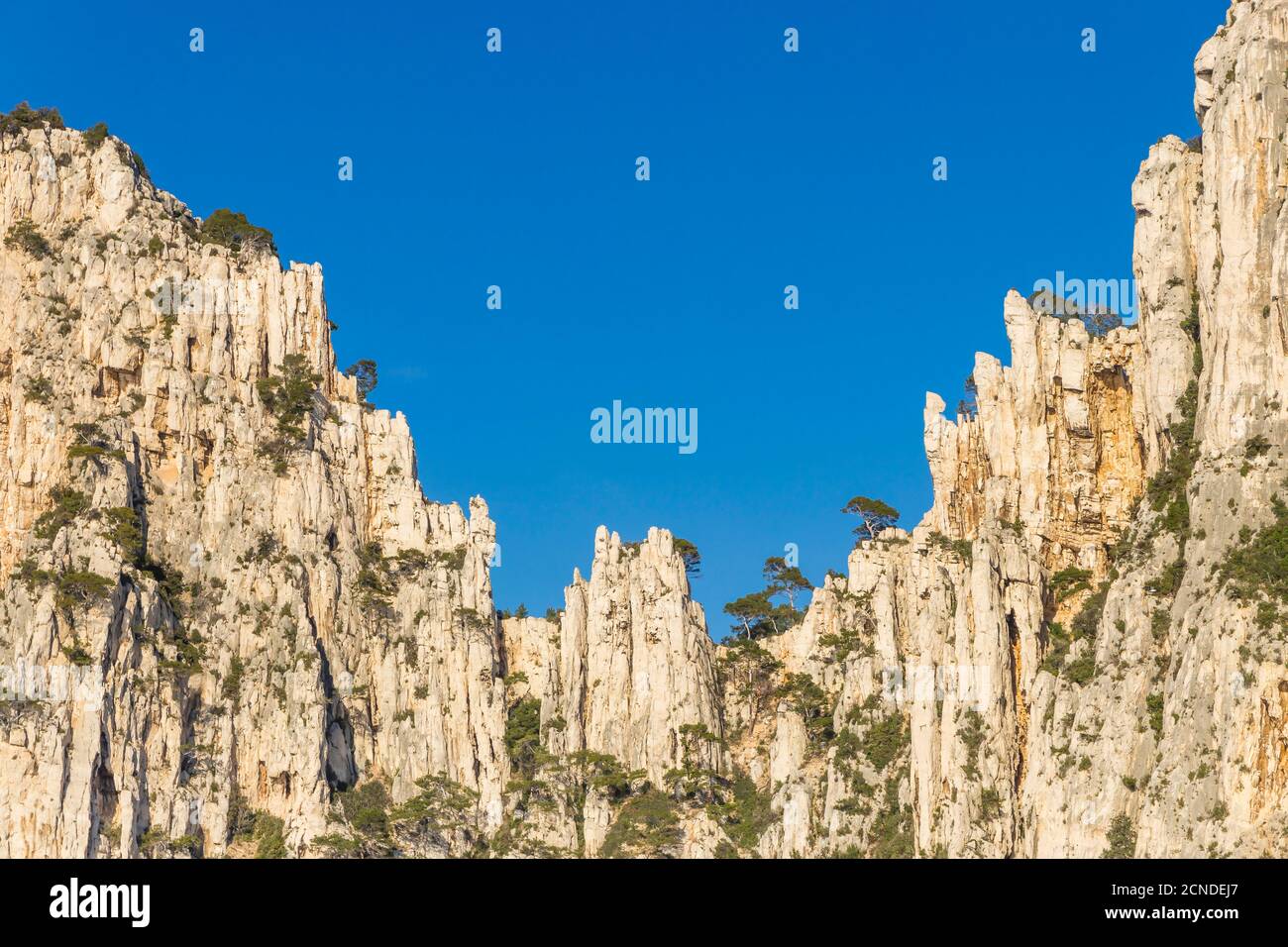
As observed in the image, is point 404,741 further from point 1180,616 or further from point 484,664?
point 1180,616

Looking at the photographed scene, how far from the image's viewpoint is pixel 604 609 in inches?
5546

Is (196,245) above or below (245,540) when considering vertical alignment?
above

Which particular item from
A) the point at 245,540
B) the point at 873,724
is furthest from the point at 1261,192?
the point at 245,540

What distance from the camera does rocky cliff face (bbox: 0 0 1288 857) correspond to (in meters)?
105

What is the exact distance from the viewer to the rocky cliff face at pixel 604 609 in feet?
346

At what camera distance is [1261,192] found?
109 m

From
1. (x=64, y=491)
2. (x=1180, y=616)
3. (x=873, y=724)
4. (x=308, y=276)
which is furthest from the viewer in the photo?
(x=308, y=276)

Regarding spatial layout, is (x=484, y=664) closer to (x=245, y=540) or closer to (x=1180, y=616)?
(x=245, y=540)

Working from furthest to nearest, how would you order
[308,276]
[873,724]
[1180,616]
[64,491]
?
[308,276]
[64,491]
[873,724]
[1180,616]

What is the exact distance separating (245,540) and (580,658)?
77.7 ft

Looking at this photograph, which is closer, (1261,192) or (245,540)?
(1261,192)
